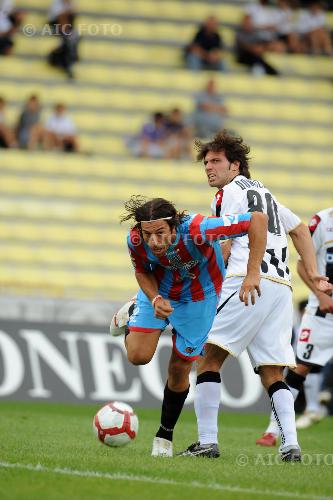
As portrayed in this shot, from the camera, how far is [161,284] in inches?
291

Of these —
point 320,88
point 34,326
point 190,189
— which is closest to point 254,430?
point 34,326

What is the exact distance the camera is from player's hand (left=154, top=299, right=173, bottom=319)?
22.2ft

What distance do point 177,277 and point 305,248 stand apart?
100cm

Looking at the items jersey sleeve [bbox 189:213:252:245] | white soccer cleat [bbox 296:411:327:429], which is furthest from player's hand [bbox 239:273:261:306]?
white soccer cleat [bbox 296:411:327:429]

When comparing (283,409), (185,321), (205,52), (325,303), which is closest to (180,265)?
(185,321)

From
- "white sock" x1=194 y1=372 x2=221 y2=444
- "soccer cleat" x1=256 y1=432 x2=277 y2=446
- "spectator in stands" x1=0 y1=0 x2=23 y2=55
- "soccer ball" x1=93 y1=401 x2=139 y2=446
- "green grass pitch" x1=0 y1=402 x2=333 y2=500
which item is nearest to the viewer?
"green grass pitch" x1=0 y1=402 x2=333 y2=500

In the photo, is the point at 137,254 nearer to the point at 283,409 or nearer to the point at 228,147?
the point at 228,147

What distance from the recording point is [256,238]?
6.80m

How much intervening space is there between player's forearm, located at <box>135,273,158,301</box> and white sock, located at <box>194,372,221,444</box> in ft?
2.94

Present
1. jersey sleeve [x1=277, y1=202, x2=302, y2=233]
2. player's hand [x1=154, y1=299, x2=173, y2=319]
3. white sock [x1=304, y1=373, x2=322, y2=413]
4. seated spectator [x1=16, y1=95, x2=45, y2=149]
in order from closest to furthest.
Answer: player's hand [x1=154, y1=299, x2=173, y2=319]
jersey sleeve [x1=277, y1=202, x2=302, y2=233]
white sock [x1=304, y1=373, x2=322, y2=413]
seated spectator [x1=16, y1=95, x2=45, y2=149]

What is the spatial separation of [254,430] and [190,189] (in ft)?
29.7

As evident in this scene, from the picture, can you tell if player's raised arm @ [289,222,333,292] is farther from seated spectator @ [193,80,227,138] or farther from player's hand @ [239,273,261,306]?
seated spectator @ [193,80,227,138]

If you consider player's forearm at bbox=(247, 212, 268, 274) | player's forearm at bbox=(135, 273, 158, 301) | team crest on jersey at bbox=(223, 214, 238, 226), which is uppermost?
team crest on jersey at bbox=(223, 214, 238, 226)

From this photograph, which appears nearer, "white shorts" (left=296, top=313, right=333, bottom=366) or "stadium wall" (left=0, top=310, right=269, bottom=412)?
"white shorts" (left=296, top=313, right=333, bottom=366)
